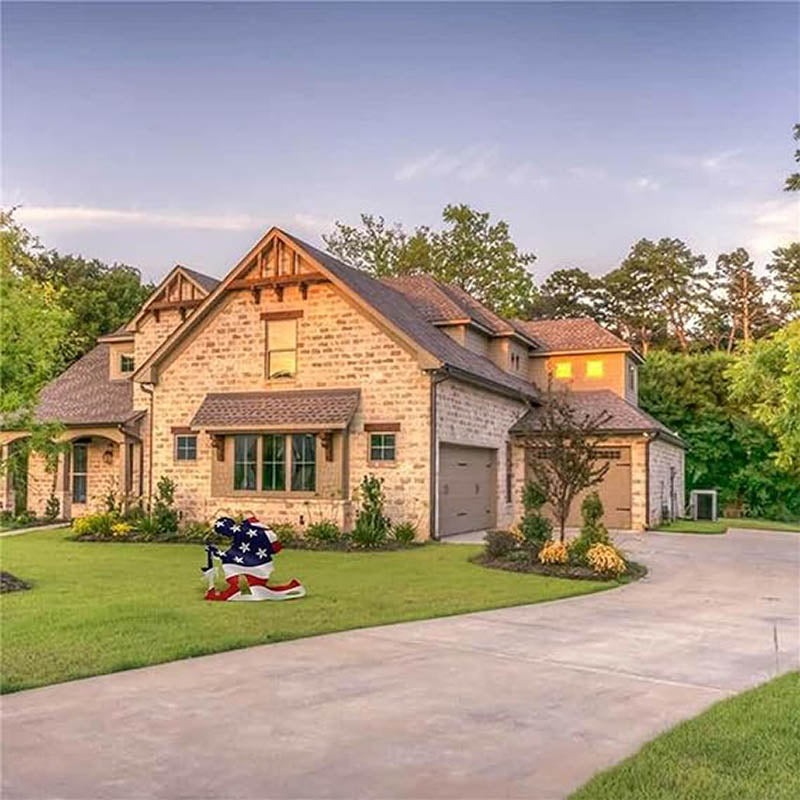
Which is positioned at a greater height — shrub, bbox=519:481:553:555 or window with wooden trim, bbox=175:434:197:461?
window with wooden trim, bbox=175:434:197:461

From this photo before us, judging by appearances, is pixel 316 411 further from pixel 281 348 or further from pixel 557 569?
pixel 557 569

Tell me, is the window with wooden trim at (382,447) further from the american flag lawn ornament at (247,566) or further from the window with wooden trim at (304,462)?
the american flag lawn ornament at (247,566)

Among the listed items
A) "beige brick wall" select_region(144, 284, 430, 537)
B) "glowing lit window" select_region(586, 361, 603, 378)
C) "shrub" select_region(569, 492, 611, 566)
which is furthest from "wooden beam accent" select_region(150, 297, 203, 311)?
"shrub" select_region(569, 492, 611, 566)

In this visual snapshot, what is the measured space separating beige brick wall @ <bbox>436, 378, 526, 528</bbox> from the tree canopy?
71.9ft

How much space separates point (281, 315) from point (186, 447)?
15.2 feet

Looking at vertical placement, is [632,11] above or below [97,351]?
above

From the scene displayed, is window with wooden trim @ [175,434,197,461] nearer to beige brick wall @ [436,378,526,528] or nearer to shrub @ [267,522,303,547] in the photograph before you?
shrub @ [267,522,303,547]

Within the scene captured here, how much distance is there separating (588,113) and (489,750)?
1388 centimetres

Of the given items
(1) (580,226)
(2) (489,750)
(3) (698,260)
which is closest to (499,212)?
(3) (698,260)

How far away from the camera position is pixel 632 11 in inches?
440

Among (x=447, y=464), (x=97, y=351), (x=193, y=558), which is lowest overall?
(x=193, y=558)

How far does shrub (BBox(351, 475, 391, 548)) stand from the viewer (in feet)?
58.3

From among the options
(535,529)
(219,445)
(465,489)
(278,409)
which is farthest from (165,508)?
(535,529)

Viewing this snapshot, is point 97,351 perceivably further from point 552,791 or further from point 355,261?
point 552,791
